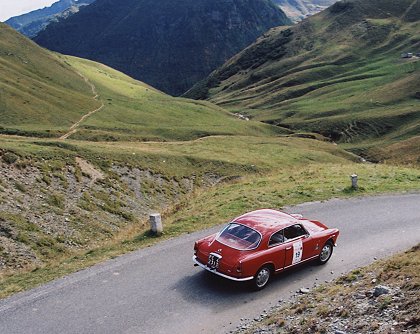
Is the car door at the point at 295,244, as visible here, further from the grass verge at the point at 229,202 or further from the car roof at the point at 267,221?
the grass verge at the point at 229,202

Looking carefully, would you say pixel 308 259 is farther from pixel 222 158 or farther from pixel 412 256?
pixel 222 158

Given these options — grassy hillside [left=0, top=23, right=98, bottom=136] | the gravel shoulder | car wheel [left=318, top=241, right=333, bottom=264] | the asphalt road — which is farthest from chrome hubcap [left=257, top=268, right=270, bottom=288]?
grassy hillside [left=0, top=23, right=98, bottom=136]

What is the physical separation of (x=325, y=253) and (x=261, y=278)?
3.54 m

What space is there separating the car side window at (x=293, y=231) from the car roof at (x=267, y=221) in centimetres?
16

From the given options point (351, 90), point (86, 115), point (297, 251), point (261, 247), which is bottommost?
point (351, 90)

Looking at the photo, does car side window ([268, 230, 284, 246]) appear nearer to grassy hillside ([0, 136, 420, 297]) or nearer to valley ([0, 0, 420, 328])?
valley ([0, 0, 420, 328])

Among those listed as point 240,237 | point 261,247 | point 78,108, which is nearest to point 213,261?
point 240,237

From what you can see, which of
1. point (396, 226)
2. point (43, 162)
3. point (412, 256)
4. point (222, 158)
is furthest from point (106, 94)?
point (412, 256)

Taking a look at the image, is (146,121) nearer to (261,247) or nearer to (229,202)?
(229,202)

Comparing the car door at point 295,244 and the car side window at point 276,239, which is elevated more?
the car side window at point 276,239

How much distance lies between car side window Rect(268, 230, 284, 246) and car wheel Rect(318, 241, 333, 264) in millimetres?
2285

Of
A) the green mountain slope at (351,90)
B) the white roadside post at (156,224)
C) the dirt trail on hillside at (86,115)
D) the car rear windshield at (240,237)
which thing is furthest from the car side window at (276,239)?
the green mountain slope at (351,90)

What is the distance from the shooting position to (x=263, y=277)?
50.5 ft

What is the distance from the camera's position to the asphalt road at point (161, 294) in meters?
13.4
